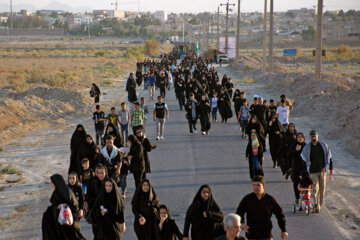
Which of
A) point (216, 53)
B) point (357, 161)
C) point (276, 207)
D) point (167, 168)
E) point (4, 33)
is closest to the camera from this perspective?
point (276, 207)

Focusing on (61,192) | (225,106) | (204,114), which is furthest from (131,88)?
(61,192)

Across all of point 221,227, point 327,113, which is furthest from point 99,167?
point 327,113

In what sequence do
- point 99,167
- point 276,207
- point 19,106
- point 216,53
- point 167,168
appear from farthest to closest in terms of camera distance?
point 216,53 < point 19,106 < point 167,168 < point 99,167 < point 276,207

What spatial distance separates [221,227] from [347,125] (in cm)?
1300

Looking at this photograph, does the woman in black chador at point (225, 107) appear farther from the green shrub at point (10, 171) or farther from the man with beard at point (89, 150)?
the man with beard at point (89, 150)

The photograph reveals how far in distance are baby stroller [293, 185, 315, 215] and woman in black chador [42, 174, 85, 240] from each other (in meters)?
4.44

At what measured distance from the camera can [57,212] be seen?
7211mm

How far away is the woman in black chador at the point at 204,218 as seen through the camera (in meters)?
6.89

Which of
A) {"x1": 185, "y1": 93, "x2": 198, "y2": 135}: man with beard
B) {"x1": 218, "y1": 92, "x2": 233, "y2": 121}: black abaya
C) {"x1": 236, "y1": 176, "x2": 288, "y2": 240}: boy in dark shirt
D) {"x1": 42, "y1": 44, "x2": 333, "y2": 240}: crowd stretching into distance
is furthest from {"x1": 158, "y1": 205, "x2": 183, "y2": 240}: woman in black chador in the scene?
{"x1": 218, "y1": 92, "x2": 233, "y2": 121}: black abaya

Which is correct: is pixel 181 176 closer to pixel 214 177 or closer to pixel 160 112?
pixel 214 177

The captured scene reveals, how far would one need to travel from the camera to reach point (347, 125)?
1889 centimetres

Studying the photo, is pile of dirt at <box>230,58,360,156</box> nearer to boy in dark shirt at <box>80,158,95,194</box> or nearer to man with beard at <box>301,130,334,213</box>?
man with beard at <box>301,130,334,213</box>

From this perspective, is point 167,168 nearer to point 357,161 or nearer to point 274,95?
point 357,161

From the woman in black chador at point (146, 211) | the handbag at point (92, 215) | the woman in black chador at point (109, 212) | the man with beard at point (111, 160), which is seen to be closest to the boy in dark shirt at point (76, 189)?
the handbag at point (92, 215)
